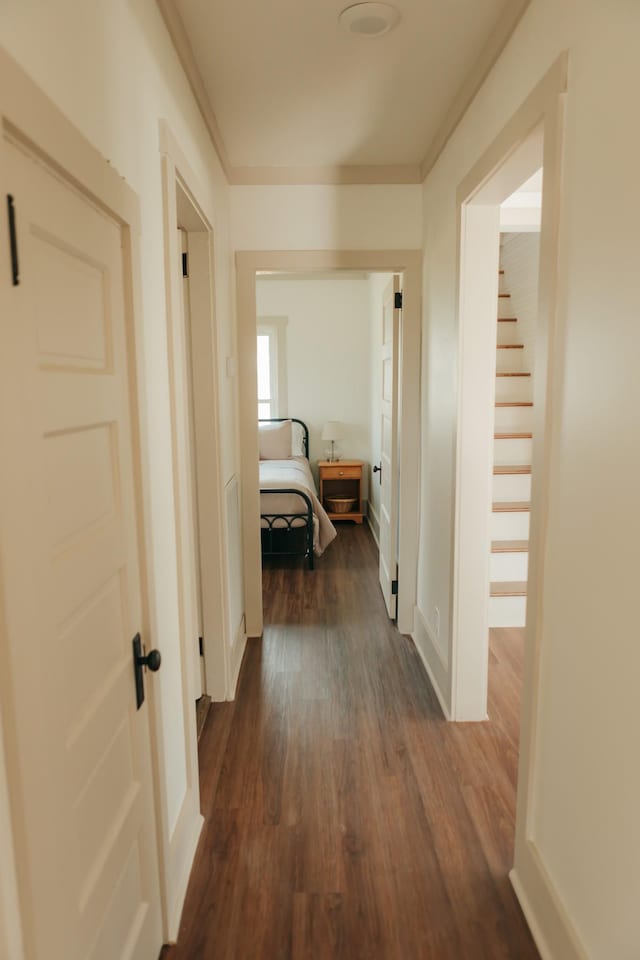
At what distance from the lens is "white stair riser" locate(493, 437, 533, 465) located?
13.5 feet

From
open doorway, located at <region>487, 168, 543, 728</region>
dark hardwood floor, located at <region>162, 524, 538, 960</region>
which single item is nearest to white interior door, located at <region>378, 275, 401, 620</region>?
dark hardwood floor, located at <region>162, 524, 538, 960</region>

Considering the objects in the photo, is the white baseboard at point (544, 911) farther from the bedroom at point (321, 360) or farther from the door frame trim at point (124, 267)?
the bedroom at point (321, 360)

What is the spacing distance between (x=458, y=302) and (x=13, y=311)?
6.72ft

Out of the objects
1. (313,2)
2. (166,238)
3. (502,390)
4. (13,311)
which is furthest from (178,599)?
(502,390)

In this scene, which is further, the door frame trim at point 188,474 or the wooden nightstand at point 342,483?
the wooden nightstand at point 342,483

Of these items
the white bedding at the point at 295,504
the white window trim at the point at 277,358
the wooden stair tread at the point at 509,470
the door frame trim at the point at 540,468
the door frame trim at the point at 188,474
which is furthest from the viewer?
the white window trim at the point at 277,358

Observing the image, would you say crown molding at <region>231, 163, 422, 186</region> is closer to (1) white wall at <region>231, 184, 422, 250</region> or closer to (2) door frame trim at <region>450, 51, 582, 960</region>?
(1) white wall at <region>231, 184, 422, 250</region>

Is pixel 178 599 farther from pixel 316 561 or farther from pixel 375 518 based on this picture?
pixel 375 518

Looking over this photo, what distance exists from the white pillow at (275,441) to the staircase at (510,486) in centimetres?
252

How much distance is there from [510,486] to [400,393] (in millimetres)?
1085

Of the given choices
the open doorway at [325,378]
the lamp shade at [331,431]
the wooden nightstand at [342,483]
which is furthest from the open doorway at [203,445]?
the lamp shade at [331,431]

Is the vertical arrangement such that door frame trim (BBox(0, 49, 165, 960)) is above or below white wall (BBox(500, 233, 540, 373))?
below

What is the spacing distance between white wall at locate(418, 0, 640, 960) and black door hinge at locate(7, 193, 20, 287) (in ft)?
3.43

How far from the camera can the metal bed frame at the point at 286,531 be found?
4902mm
